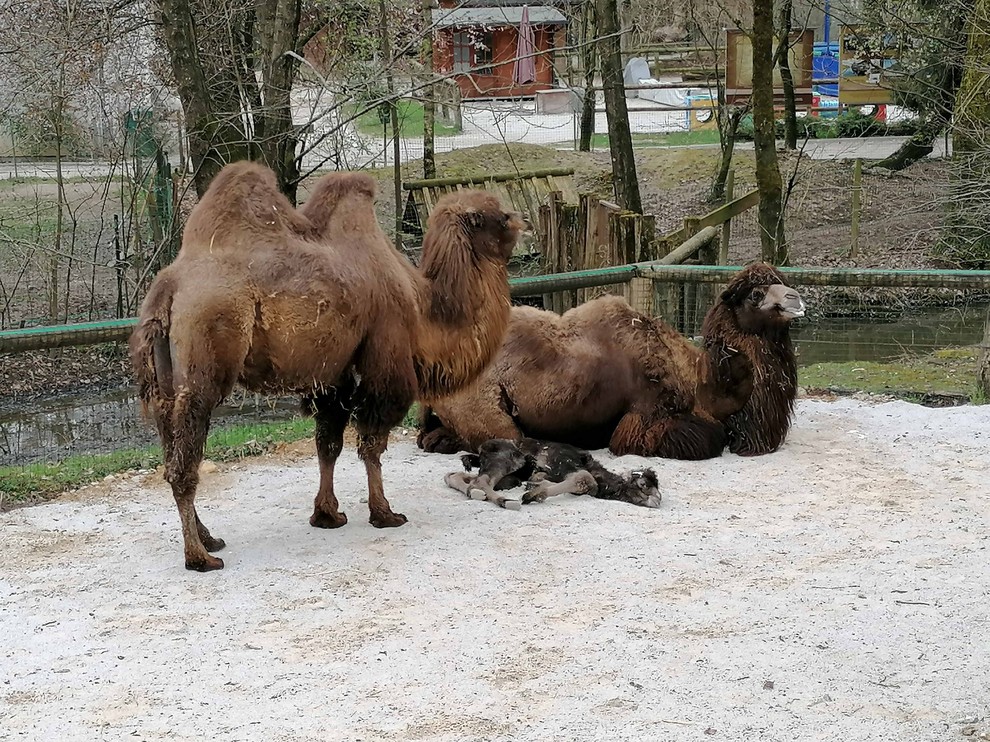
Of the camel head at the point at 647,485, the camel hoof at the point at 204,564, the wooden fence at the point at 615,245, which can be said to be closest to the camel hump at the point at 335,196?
the camel hoof at the point at 204,564

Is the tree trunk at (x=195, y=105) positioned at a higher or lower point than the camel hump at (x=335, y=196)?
higher

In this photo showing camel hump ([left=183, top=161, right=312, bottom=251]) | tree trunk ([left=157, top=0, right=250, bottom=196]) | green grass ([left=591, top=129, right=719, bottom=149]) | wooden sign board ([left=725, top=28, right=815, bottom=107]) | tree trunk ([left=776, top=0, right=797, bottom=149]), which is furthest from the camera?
green grass ([left=591, top=129, right=719, bottom=149])

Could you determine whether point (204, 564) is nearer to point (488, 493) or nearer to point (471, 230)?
point (488, 493)

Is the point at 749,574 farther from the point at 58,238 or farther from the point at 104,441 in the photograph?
the point at 58,238

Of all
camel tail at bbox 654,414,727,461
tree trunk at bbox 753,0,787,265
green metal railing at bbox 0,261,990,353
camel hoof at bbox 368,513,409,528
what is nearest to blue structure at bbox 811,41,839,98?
tree trunk at bbox 753,0,787,265

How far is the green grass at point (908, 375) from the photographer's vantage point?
982 centimetres

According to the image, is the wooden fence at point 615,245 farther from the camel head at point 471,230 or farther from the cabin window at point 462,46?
the cabin window at point 462,46

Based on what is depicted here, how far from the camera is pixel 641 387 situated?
26.9ft

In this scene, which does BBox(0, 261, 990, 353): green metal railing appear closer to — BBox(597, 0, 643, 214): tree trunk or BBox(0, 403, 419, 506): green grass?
BBox(0, 403, 419, 506): green grass

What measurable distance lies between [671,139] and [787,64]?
652 centimetres

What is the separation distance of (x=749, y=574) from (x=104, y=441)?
6.40m

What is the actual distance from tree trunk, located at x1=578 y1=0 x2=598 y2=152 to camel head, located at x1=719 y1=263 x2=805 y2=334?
433 inches

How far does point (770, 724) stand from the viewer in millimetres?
4262

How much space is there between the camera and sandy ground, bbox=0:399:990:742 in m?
4.41
